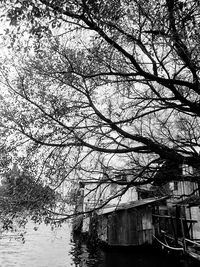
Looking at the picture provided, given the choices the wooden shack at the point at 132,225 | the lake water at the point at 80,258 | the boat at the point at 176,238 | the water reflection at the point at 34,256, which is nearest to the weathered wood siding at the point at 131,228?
the wooden shack at the point at 132,225

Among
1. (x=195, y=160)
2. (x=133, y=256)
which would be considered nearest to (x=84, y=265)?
(x=133, y=256)

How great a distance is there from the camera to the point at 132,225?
78.0ft

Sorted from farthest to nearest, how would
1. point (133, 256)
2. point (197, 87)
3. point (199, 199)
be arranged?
1. point (133, 256)
2. point (199, 199)
3. point (197, 87)

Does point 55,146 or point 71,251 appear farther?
point 71,251

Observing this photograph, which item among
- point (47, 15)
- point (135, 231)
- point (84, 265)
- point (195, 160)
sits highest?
point (47, 15)

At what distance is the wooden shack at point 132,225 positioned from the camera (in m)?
23.2

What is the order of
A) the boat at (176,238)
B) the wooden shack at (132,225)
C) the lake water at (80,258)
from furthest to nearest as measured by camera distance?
the wooden shack at (132,225) < the lake water at (80,258) < the boat at (176,238)

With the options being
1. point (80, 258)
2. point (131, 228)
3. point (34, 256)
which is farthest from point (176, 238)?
point (34, 256)

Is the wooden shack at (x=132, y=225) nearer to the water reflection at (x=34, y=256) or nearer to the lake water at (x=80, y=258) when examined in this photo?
the lake water at (x=80, y=258)

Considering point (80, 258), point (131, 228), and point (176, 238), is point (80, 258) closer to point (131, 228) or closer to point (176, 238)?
point (131, 228)

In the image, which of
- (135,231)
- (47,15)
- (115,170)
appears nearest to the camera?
(47,15)

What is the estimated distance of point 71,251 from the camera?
25.7 metres

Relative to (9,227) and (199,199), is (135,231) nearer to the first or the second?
(199,199)

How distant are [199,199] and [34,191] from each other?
9340mm
